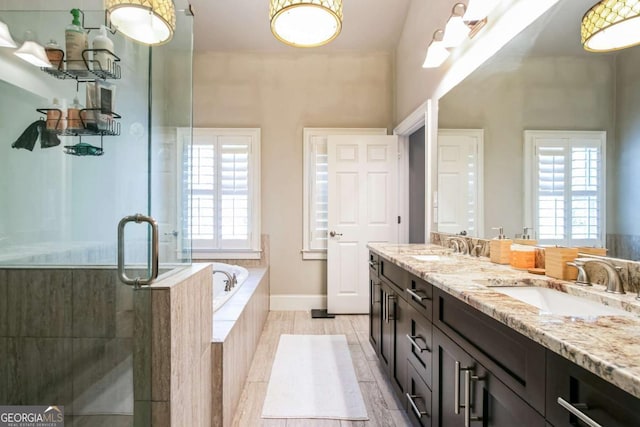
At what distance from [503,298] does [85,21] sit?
210 cm

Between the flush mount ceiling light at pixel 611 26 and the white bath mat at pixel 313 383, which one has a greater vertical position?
the flush mount ceiling light at pixel 611 26

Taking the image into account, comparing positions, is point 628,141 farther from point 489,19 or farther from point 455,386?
point 489,19

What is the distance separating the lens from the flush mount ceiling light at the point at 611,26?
1.03 m

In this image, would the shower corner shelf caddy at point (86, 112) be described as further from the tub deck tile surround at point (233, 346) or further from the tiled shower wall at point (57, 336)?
the tub deck tile surround at point (233, 346)

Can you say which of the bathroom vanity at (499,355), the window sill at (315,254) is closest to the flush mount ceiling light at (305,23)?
the bathroom vanity at (499,355)

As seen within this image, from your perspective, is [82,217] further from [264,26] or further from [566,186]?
[264,26]

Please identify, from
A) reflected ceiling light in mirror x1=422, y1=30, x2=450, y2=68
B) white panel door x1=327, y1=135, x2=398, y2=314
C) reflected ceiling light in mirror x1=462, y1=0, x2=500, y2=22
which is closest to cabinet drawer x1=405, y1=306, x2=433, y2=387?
reflected ceiling light in mirror x1=462, y1=0, x2=500, y2=22

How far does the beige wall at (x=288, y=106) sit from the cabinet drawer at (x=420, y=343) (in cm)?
231

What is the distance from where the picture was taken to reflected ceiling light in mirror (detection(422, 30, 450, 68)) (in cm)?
229

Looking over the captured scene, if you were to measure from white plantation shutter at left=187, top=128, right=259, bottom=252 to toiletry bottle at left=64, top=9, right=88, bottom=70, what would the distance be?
2313 millimetres

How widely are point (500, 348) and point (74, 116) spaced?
200 centimetres

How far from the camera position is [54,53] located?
147 cm

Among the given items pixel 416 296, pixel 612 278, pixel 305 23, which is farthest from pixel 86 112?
pixel 612 278

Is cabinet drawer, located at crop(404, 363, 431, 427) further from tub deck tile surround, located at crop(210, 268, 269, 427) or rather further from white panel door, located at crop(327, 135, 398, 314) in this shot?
white panel door, located at crop(327, 135, 398, 314)
